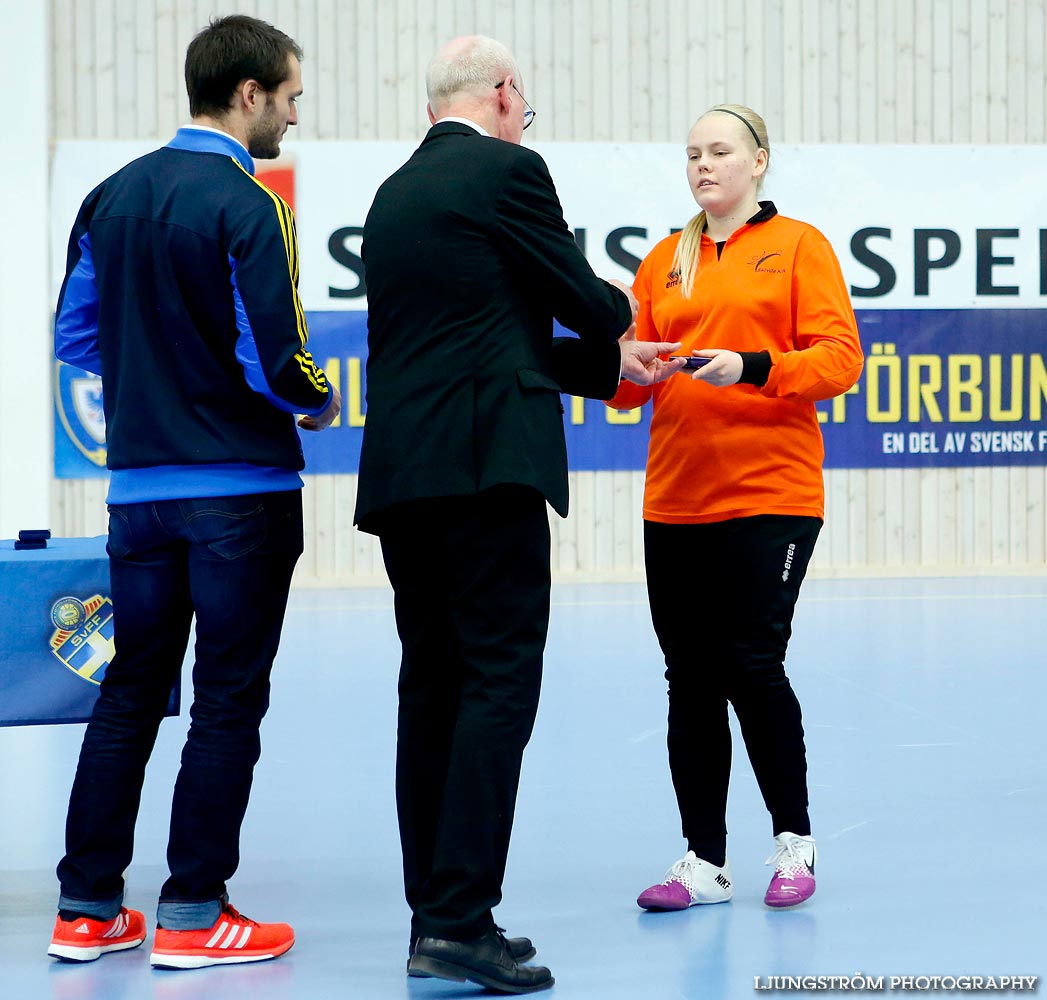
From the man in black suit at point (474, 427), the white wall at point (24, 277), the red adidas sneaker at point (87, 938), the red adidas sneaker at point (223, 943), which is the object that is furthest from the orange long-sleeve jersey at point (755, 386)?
the white wall at point (24, 277)

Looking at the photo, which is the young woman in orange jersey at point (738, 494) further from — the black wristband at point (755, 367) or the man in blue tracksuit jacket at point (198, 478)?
the man in blue tracksuit jacket at point (198, 478)

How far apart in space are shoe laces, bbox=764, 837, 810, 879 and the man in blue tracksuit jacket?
84 centimetres

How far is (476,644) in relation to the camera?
2002 mm

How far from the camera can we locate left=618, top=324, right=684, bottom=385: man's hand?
2.29 metres

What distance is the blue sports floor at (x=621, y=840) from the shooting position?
210 centimetres

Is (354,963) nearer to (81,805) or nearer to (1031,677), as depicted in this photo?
(81,805)

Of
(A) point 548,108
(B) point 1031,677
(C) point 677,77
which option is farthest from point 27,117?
(B) point 1031,677

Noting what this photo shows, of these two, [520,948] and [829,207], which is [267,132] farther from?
[829,207]

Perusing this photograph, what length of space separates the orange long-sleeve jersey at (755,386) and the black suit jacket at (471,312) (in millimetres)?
477

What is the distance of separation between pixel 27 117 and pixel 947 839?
5839mm

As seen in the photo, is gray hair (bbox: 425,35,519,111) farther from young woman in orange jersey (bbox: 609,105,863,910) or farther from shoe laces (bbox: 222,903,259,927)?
shoe laces (bbox: 222,903,259,927)

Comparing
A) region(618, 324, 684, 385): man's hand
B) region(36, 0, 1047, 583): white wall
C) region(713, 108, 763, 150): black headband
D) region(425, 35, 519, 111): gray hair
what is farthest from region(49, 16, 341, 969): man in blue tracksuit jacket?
region(36, 0, 1047, 583): white wall

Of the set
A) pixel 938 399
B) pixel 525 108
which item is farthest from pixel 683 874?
pixel 938 399

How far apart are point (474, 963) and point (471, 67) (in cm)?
126
